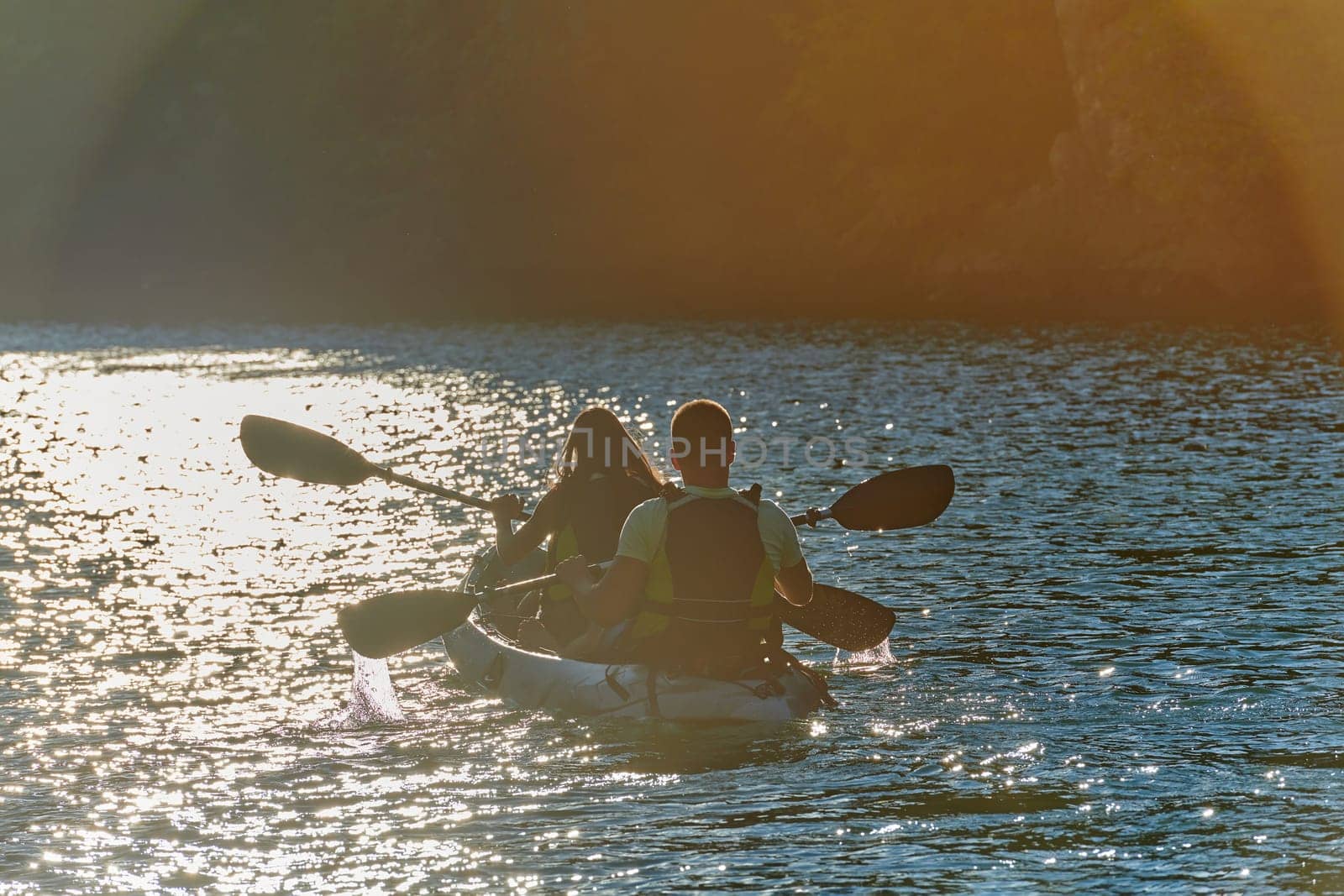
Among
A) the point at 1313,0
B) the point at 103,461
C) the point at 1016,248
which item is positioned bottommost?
the point at 103,461

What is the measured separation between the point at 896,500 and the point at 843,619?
880 mm

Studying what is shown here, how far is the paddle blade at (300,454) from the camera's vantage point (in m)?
13.6

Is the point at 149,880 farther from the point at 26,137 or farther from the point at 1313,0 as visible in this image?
the point at 26,137

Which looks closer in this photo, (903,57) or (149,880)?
(149,880)

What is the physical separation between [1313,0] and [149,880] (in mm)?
57557

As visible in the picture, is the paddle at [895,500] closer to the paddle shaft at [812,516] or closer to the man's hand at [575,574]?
the paddle shaft at [812,516]

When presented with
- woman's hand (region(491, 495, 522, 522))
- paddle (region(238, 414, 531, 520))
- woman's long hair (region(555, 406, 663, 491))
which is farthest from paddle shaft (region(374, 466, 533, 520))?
woman's long hair (region(555, 406, 663, 491))

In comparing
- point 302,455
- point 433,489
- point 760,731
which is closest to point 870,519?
point 760,731

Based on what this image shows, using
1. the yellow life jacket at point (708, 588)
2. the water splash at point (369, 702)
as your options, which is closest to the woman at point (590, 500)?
the yellow life jacket at point (708, 588)

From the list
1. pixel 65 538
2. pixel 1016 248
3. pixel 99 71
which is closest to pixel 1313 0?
pixel 1016 248

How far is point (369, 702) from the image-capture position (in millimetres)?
12344

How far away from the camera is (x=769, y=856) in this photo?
8836 mm

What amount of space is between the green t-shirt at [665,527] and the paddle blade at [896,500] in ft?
4.37

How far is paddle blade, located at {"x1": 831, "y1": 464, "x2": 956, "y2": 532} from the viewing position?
12070 mm
